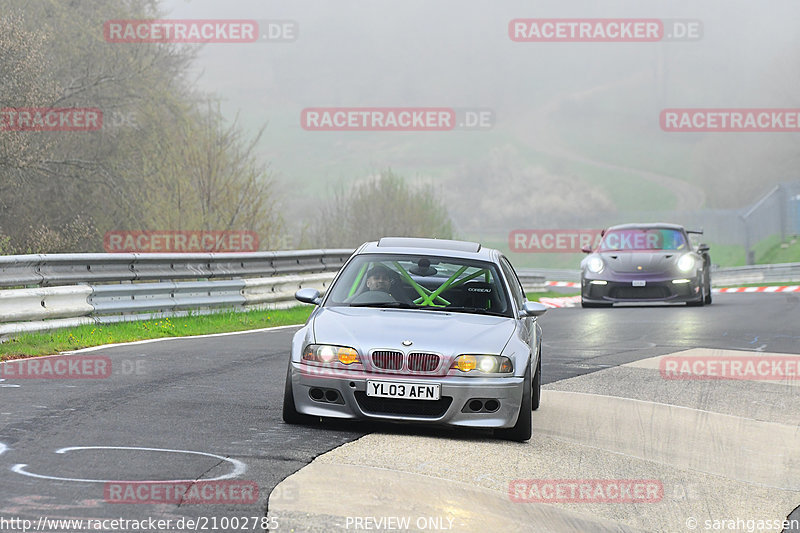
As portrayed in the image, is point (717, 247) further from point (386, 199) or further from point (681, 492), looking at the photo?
point (681, 492)

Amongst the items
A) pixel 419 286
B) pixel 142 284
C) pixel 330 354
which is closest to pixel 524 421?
pixel 330 354

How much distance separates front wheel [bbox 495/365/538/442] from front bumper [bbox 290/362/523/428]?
0.06m

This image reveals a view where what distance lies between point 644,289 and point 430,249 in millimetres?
12763

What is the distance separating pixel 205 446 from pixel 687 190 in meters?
129

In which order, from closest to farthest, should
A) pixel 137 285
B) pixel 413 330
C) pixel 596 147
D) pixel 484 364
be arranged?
1. pixel 484 364
2. pixel 413 330
3. pixel 137 285
4. pixel 596 147

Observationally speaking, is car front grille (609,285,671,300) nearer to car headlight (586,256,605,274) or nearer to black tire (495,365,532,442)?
car headlight (586,256,605,274)

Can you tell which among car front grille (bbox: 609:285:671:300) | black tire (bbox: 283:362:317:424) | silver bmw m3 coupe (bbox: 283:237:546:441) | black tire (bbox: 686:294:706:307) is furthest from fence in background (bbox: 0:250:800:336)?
black tire (bbox: 686:294:706:307)

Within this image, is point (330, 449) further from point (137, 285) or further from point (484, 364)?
point (137, 285)

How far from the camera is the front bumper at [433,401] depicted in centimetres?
733

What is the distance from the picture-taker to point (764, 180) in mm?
116500

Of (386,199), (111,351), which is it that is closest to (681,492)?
(111,351)

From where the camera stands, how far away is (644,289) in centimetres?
2091

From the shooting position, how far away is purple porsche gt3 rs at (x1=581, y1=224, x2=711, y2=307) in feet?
68.7

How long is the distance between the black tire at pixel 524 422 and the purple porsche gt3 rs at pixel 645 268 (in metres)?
13.8
